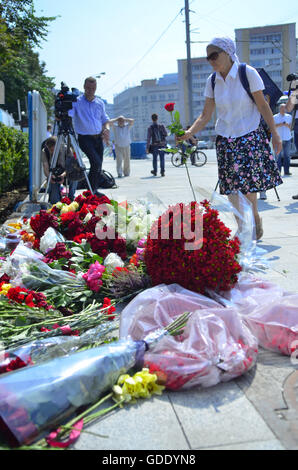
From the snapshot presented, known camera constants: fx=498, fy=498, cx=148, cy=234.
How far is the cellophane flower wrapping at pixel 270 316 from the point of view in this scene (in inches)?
102

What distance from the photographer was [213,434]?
6.22 feet

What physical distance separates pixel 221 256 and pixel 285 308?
498mm

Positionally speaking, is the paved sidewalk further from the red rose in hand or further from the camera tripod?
the camera tripod

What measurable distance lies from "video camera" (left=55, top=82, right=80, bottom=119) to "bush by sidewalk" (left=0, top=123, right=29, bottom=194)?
2732 millimetres

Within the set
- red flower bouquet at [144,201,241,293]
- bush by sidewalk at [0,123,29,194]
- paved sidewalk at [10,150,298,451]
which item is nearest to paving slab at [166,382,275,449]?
paved sidewalk at [10,150,298,451]

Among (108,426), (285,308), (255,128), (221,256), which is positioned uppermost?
(255,128)

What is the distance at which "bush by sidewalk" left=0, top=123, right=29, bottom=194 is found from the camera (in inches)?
399

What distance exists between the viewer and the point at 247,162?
4.60 meters

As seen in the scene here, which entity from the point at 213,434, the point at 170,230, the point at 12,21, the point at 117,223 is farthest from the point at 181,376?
the point at 12,21

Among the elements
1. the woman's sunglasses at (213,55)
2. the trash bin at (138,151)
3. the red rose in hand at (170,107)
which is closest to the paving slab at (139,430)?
the red rose in hand at (170,107)

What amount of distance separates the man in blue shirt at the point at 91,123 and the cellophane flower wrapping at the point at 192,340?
520 cm

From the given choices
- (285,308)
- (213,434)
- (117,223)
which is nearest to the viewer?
(213,434)

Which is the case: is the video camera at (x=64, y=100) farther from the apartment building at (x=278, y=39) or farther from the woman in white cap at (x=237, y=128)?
the apartment building at (x=278, y=39)
